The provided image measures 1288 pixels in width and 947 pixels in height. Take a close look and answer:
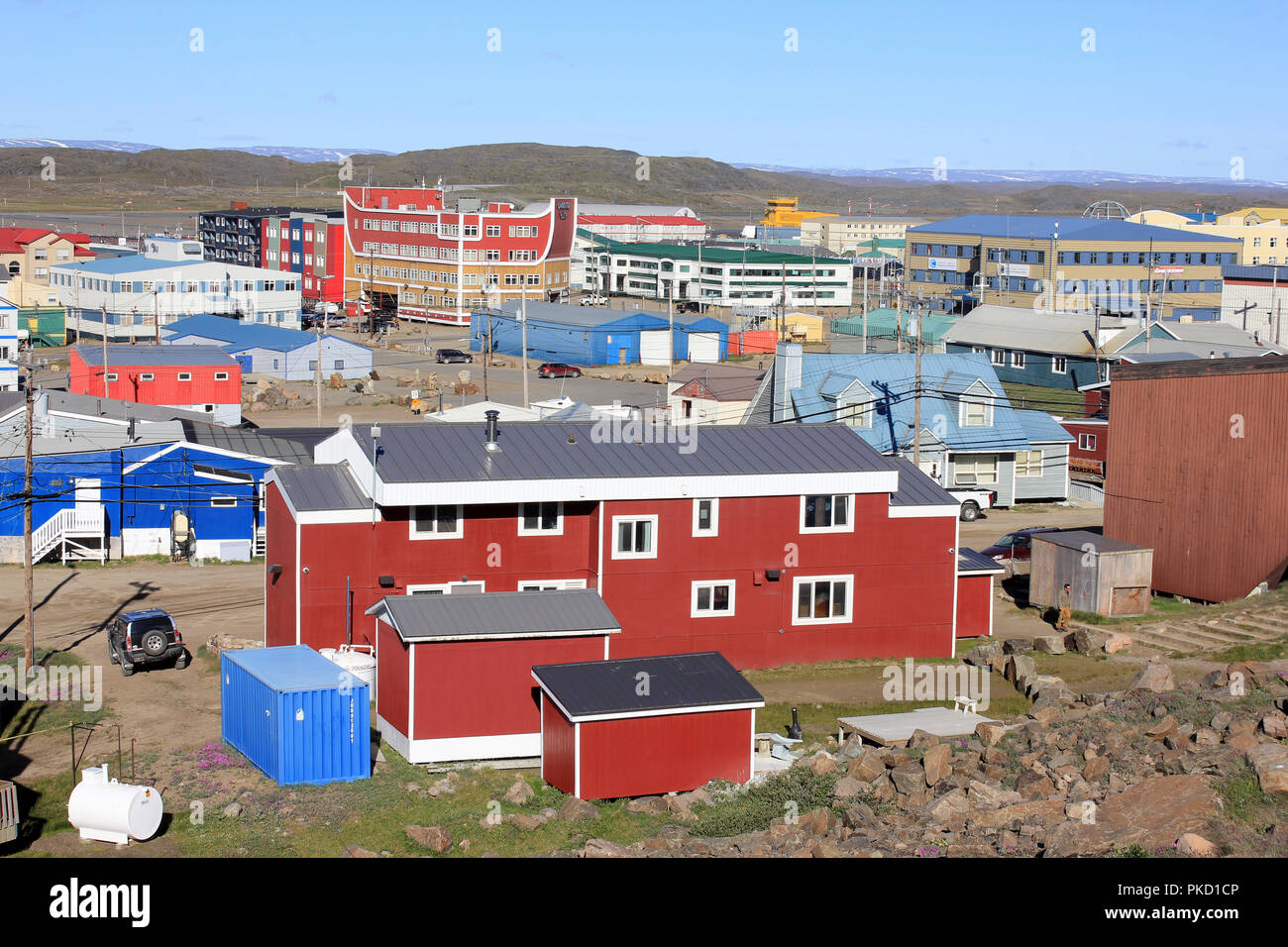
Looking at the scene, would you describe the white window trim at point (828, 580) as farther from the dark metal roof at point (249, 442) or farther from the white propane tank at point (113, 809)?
the dark metal roof at point (249, 442)

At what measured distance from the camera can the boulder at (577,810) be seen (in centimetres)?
1669

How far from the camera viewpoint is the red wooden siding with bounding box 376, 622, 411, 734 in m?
19.6

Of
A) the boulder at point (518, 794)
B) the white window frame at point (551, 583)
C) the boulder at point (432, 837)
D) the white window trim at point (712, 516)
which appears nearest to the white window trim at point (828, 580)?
the white window trim at point (712, 516)

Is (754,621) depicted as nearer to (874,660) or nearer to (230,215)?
(874,660)

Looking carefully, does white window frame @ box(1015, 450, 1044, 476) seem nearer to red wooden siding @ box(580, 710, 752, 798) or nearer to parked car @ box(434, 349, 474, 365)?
red wooden siding @ box(580, 710, 752, 798)

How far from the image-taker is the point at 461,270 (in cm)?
8425

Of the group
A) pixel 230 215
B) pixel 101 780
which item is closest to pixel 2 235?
pixel 230 215

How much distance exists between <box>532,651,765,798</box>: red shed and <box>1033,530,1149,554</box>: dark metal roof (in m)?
11.5

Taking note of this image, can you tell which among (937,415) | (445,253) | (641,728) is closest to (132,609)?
(641,728)

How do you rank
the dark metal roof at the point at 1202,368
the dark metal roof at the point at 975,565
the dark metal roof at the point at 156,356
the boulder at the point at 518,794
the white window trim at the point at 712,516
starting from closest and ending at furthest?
the boulder at the point at 518,794 → the white window trim at the point at 712,516 → the dark metal roof at the point at 975,565 → the dark metal roof at the point at 1202,368 → the dark metal roof at the point at 156,356

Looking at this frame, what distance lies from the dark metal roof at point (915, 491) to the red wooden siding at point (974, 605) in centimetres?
178

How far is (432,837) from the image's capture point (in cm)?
1555

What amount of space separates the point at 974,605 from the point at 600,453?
7959 millimetres
